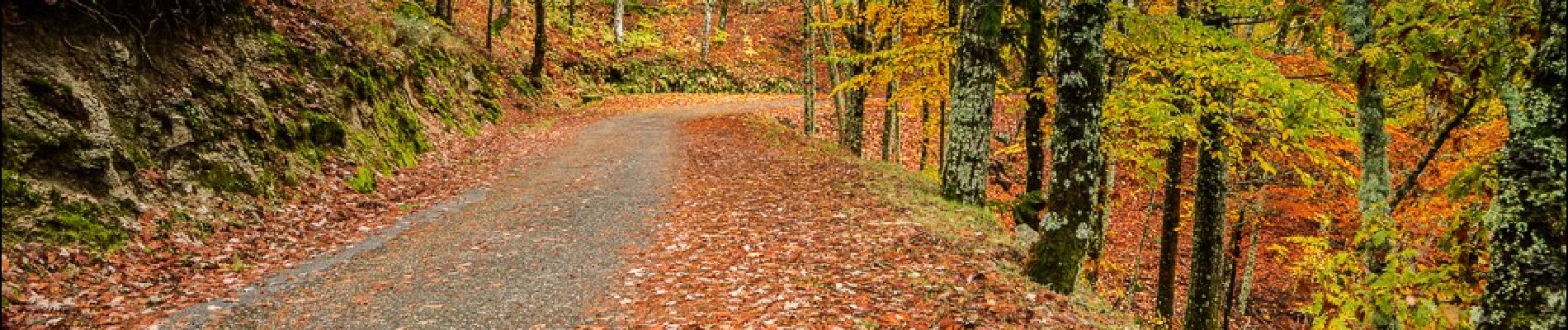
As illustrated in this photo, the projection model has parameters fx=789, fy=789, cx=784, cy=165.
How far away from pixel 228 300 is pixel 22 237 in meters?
1.83

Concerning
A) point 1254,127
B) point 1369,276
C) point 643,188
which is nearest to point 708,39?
point 643,188

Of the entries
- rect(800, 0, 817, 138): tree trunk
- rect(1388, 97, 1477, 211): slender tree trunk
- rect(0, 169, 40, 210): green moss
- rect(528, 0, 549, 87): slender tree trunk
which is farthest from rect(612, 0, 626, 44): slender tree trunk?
rect(1388, 97, 1477, 211): slender tree trunk

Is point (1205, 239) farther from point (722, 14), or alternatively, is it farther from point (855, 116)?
point (722, 14)

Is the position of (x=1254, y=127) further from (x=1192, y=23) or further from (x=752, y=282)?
(x=752, y=282)

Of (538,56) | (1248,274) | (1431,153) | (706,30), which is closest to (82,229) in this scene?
(1431,153)

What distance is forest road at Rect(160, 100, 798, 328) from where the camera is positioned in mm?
7594

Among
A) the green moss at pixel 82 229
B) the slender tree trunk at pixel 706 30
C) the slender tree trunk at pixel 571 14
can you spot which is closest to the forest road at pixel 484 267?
the green moss at pixel 82 229

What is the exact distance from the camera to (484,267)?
931 centimetres

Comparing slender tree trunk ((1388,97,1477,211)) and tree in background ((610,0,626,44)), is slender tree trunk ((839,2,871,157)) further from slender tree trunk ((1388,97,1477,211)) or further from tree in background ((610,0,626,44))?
tree in background ((610,0,626,44))

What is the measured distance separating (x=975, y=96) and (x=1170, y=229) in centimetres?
449

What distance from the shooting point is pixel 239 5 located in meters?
12.6

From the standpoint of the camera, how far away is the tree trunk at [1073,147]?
7977 mm

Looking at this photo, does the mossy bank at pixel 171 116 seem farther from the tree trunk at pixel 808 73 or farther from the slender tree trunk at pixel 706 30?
the slender tree trunk at pixel 706 30

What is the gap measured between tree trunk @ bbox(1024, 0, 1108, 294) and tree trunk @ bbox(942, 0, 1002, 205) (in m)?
3.25
